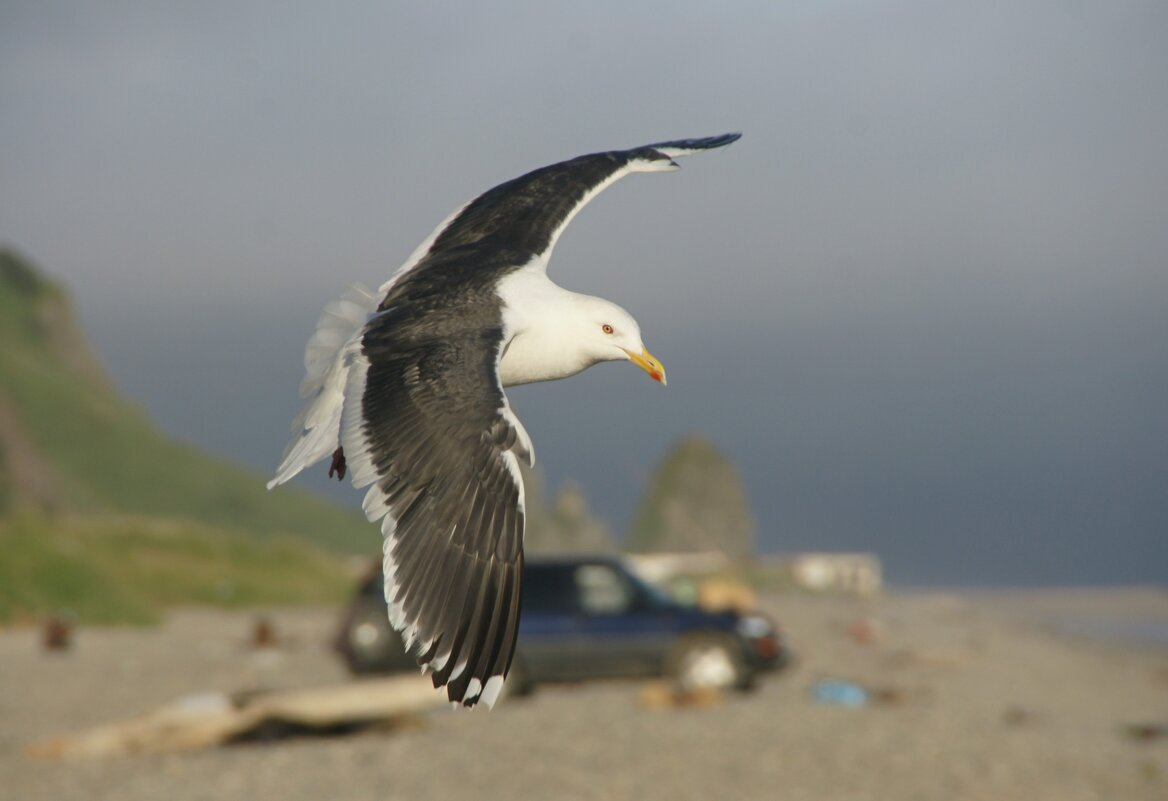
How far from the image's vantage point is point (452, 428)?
4984 mm

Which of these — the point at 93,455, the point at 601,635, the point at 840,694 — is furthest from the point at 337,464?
the point at 93,455

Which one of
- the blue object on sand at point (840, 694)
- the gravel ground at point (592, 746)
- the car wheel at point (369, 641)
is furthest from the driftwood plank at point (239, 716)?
the blue object on sand at point (840, 694)

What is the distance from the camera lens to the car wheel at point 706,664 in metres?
19.0

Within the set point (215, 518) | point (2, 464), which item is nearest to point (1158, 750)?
point (2, 464)

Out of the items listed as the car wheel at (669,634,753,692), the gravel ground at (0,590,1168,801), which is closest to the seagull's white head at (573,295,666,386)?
the gravel ground at (0,590,1168,801)

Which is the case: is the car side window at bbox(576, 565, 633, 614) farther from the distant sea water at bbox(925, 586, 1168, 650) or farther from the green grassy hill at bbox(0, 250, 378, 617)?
the green grassy hill at bbox(0, 250, 378, 617)

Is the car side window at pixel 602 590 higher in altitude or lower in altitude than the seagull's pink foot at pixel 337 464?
lower

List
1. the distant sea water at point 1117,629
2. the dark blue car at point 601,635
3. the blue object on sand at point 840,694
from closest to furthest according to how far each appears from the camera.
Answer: the dark blue car at point 601,635
the blue object on sand at point 840,694
the distant sea water at point 1117,629

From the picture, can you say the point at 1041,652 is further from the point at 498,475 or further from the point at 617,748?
the point at 498,475

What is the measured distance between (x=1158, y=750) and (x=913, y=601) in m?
44.1

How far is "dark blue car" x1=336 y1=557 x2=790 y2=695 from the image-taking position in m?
18.6

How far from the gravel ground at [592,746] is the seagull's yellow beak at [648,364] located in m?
8.79

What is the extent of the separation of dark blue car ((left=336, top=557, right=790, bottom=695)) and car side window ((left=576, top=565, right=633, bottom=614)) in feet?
0.04

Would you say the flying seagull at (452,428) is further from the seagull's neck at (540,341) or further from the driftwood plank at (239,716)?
the driftwood plank at (239,716)
